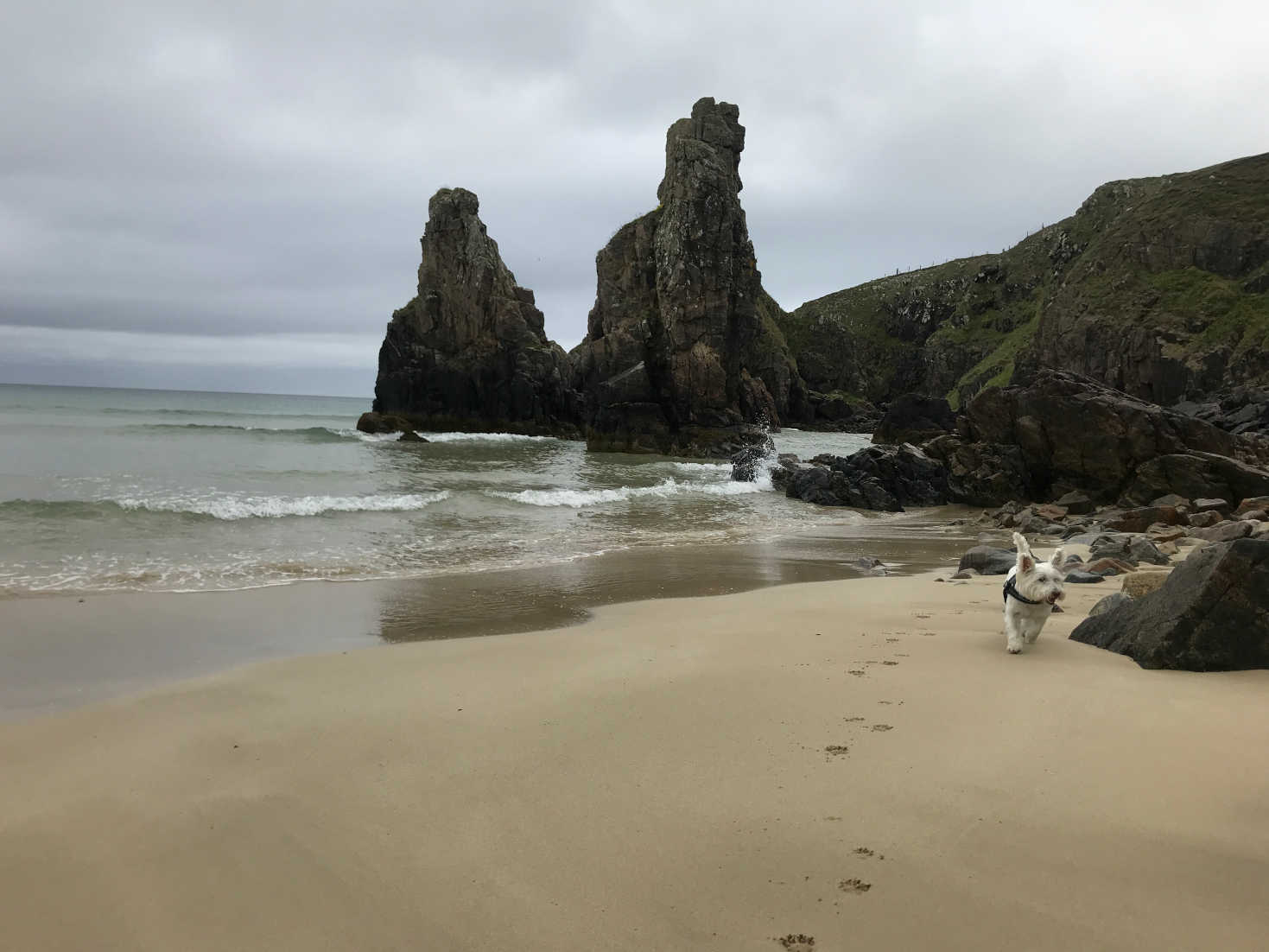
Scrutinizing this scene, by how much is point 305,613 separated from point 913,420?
4254 cm

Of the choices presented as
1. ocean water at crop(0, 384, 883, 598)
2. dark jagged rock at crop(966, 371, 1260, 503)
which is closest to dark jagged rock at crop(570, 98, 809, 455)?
ocean water at crop(0, 384, 883, 598)

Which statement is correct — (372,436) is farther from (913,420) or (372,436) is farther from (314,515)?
(314,515)

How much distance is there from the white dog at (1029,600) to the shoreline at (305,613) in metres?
4.46

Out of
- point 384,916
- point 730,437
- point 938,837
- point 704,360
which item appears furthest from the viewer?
point 704,360

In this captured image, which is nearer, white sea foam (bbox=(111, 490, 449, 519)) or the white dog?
the white dog

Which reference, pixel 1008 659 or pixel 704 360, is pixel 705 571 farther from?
pixel 704 360

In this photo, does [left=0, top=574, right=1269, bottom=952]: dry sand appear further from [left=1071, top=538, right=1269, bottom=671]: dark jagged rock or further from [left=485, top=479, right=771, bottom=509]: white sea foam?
[left=485, top=479, right=771, bottom=509]: white sea foam

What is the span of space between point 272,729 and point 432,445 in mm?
46866

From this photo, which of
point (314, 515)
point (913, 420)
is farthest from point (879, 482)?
point (913, 420)

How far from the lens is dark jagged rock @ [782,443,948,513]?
77.3ft

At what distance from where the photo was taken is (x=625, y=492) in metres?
24.4

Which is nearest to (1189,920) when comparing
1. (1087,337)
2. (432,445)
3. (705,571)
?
(705,571)

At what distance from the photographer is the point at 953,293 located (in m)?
125

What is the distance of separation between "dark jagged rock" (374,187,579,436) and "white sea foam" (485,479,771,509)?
124 ft
